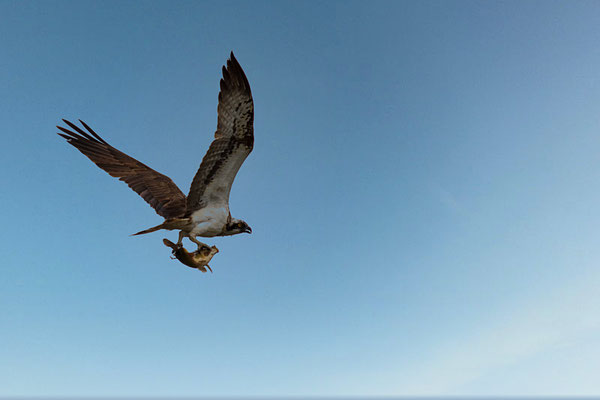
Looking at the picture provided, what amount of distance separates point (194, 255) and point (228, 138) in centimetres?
279

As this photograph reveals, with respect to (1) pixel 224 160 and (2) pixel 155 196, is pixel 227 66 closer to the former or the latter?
(1) pixel 224 160

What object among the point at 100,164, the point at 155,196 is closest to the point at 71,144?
the point at 100,164

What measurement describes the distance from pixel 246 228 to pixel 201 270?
1.68 meters

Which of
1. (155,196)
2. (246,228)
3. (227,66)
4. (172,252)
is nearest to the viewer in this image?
(172,252)

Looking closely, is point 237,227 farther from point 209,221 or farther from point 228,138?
point 228,138

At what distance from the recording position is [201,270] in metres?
8.10

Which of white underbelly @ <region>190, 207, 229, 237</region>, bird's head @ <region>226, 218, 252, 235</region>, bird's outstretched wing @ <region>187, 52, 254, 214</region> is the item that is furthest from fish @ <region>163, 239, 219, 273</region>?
bird's outstretched wing @ <region>187, 52, 254, 214</region>

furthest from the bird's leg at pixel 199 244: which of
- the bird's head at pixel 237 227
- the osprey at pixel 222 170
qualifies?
the bird's head at pixel 237 227

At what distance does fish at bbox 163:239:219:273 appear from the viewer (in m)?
7.64

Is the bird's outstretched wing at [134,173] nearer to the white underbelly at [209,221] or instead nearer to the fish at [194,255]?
the white underbelly at [209,221]

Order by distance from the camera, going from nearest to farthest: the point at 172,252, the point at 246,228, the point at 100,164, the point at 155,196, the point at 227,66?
the point at 172,252 → the point at 227,66 → the point at 246,228 → the point at 155,196 → the point at 100,164

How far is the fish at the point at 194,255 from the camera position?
7.64 meters

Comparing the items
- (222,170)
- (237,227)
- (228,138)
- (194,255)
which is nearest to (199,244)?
(194,255)

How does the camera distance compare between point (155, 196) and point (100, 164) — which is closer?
point (155, 196)
